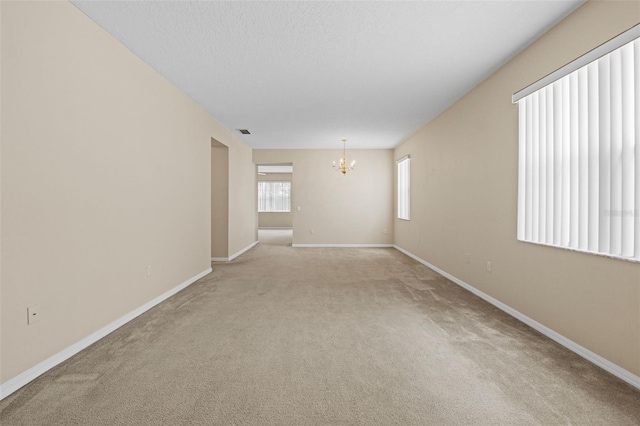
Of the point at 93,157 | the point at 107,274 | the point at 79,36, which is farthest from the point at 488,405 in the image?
the point at 79,36

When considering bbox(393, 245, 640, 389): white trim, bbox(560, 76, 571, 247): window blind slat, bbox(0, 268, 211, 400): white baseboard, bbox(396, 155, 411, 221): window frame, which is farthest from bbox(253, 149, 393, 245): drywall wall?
bbox(560, 76, 571, 247): window blind slat

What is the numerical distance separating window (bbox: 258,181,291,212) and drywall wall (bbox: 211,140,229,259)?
7.69 m

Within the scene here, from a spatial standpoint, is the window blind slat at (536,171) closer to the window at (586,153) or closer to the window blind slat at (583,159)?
the window at (586,153)

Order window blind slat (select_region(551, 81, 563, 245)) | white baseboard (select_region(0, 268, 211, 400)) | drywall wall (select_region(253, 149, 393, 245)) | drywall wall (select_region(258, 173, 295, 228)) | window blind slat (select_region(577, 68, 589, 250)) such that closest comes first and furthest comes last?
white baseboard (select_region(0, 268, 211, 400)) → window blind slat (select_region(577, 68, 589, 250)) → window blind slat (select_region(551, 81, 563, 245)) → drywall wall (select_region(253, 149, 393, 245)) → drywall wall (select_region(258, 173, 295, 228))

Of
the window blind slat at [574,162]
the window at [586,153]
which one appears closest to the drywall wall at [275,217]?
the window at [586,153]

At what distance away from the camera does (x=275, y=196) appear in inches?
553

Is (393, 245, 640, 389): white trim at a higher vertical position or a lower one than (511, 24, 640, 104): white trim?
lower

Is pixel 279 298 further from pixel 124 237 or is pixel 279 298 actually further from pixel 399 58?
pixel 399 58

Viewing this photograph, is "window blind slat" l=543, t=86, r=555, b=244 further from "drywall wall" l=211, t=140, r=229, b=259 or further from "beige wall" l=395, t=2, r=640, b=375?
"drywall wall" l=211, t=140, r=229, b=259

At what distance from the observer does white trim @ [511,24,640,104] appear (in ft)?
6.30

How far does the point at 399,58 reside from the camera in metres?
3.17

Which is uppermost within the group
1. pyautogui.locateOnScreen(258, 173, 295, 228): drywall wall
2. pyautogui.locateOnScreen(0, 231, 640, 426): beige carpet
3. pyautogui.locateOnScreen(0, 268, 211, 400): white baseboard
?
pyautogui.locateOnScreen(258, 173, 295, 228): drywall wall

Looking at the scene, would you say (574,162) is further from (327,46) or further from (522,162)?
(327,46)

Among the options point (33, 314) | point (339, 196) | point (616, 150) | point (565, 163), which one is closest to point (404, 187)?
point (339, 196)
